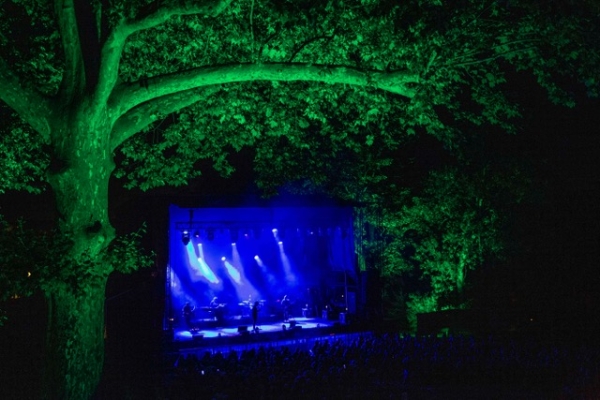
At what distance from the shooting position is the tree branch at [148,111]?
834 centimetres

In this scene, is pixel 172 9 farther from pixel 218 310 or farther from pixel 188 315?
pixel 218 310

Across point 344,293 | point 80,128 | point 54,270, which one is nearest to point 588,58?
point 80,128

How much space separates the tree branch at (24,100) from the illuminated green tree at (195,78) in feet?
0.05

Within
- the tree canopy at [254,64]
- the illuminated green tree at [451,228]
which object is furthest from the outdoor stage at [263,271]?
the tree canopy at [254,64]

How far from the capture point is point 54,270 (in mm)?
6461

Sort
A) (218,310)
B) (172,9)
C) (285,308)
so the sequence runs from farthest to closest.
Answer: (285,308)
(218,310)
(172,9)

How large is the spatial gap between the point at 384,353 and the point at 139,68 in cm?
612

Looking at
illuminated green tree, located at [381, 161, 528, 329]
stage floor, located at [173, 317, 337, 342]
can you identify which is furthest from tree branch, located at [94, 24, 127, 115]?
stage floor, located at [173, 317, 337, 342]

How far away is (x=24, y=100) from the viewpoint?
7.32 m

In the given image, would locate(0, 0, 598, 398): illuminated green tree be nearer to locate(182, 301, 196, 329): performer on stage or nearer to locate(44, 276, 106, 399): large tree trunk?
locate(44, 276, 106, 399): large tree trunk

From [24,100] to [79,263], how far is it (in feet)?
6.96

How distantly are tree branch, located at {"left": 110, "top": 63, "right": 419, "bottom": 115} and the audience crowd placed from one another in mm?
3744

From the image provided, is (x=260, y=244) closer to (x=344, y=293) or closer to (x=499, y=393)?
(x=344, y=293)

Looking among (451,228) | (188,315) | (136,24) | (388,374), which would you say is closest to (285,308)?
(188,315)
